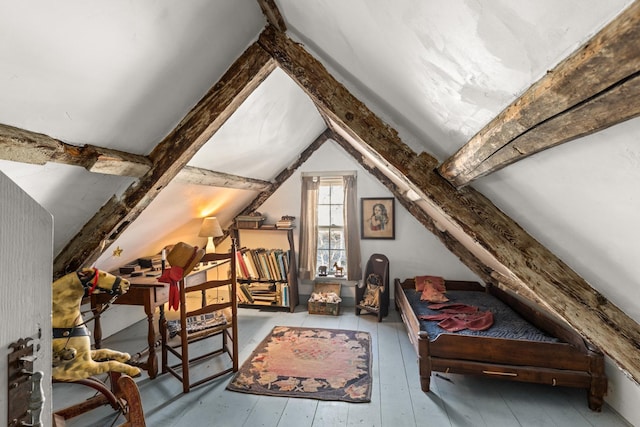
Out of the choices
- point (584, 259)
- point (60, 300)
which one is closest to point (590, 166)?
point (584, 259)

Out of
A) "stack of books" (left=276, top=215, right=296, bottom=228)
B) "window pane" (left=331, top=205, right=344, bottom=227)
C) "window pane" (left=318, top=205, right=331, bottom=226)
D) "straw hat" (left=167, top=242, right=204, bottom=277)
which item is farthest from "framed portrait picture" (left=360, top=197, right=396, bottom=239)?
"straw hat" (left=167, top=242, right=204, bottom=277)

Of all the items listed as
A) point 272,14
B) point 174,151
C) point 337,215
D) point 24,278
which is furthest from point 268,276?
point 24,278

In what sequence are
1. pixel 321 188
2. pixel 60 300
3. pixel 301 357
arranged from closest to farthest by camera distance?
1. pixel 60 300
2. pixel 301 357
3. pixel 321 188

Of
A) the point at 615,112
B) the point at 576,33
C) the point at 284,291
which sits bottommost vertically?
the point at 284,291

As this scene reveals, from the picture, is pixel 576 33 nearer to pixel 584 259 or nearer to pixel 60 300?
pixel 584 259

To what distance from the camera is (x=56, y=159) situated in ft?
4.96

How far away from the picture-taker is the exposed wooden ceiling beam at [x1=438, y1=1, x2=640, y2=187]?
1.55ft

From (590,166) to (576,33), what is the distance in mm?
442

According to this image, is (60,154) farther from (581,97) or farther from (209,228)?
(209,228)

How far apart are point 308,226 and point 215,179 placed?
174cm

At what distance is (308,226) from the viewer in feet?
14.4

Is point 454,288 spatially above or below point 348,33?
below

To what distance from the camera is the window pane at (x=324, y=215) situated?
4.53 m

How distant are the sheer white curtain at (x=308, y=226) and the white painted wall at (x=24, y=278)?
3.44 metres
